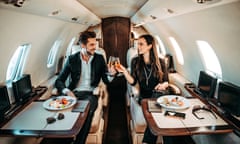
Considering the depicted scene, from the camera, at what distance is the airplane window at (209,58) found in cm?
298

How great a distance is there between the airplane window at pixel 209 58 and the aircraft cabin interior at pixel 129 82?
2cm

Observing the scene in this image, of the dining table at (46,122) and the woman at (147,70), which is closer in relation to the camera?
the dining table at (46,122)

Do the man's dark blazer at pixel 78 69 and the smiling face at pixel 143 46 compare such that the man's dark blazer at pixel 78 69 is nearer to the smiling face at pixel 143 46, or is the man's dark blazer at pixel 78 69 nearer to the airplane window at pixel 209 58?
the smiling face at pixel 143 46

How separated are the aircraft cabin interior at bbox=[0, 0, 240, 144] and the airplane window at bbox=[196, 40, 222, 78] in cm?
2

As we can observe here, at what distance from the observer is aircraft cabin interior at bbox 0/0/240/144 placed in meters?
1.95

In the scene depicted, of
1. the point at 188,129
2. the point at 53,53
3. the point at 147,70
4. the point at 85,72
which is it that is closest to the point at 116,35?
the point at 53,53

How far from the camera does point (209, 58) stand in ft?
10.3

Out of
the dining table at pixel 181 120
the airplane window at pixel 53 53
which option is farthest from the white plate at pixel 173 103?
the airplane window at pixel 53 53

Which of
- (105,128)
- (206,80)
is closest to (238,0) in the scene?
(206,80)

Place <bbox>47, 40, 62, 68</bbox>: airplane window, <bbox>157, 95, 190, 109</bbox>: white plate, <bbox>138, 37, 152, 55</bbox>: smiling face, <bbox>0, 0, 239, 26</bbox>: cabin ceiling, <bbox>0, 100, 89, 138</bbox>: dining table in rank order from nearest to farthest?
<bbox>0, 0, 239, 26</bbox>: cabin ceiling < <bbox>0, 100, 89, 138</bbox>: dining table < <bbox>157, 95, 190, 109</bbox>: white plate < <bbox>138, 37, 152, 55</bbox>: smiling face < <bbox>47, 40, 62, 68</bbox>: airplane window

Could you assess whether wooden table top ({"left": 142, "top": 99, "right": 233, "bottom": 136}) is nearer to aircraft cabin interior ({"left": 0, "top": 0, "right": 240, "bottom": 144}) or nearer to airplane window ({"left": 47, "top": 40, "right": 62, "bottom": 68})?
aircraft cabin interior ({"left": 0, "top": 0, "right": 240, "bottom": 144})

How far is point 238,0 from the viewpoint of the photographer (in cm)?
146

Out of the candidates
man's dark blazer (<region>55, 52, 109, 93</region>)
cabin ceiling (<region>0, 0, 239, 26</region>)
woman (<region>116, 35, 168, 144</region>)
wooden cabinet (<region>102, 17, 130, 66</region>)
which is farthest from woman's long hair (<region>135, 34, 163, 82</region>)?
wooden cabinet (<region>102, 17, 130, 66</region>)

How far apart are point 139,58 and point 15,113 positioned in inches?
63.8
